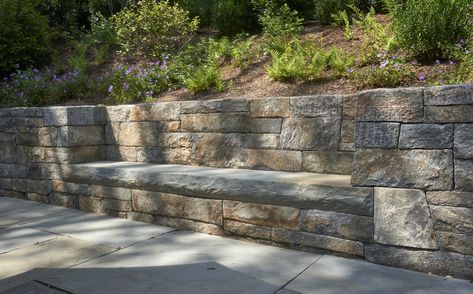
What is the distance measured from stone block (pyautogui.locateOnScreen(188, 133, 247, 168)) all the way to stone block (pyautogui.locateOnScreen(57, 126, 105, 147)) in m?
1.42

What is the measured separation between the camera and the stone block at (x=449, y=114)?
2537 millimetres

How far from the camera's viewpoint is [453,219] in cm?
259

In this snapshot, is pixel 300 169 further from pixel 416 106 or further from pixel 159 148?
pixel 159 148

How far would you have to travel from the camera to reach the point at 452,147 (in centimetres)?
259

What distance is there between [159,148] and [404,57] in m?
2.80

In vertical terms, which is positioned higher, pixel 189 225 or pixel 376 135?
pixel 376 135

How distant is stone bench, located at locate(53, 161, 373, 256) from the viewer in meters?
2.96

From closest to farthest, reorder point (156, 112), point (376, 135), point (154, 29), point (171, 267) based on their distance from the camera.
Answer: point (376, 135), point (171, 267), point (156, 112), point (154, 29)

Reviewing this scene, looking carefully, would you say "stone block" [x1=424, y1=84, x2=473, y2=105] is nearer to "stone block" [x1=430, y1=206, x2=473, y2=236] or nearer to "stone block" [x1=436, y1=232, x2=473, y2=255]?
"stone block" [x1=430, y1=206, x2=473, y2=236]

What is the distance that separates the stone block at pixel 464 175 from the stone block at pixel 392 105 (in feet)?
1.21

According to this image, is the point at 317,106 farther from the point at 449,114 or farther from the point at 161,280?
the point at 161,280

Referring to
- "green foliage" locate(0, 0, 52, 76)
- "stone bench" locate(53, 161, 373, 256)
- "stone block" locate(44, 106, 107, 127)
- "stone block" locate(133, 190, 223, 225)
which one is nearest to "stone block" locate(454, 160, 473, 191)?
"stone bench" locate(53, 161, 373, 256)

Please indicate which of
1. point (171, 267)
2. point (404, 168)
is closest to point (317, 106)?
point (404, 168)

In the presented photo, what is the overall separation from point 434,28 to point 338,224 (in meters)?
2.46
